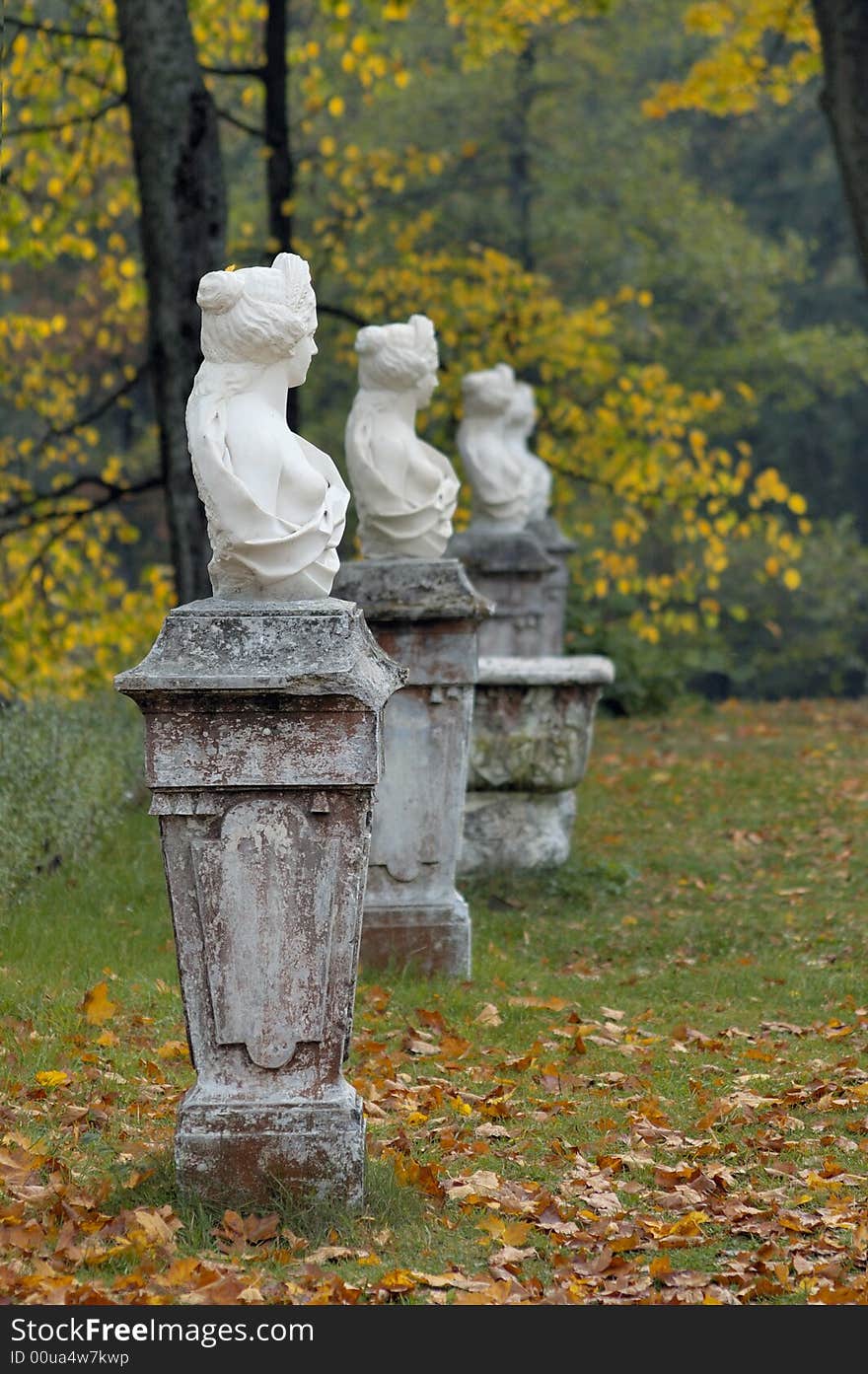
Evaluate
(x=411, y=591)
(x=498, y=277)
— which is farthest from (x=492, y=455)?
(x=411, y=591)

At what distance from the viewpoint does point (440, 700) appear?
23.9 feet

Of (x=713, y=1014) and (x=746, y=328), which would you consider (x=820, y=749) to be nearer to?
(x=713, y=1014)

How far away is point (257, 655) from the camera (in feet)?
14.3

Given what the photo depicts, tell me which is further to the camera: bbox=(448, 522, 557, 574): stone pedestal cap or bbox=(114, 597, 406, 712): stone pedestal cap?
bbox=(448, 522, 557, 574): stone pedestal cap

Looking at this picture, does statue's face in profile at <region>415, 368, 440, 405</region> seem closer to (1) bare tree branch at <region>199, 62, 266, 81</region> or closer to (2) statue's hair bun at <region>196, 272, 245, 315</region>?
(2) statue's hair bun at <region>196, 272, 245, 315</region>

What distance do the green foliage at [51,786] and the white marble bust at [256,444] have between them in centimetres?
303

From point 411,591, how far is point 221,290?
274cm

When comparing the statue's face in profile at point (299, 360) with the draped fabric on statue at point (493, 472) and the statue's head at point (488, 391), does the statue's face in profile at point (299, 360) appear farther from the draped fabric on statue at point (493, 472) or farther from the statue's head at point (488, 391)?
the draped fabric on statue at point (493, 472)

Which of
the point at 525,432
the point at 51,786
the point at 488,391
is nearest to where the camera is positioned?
the point at 51,786

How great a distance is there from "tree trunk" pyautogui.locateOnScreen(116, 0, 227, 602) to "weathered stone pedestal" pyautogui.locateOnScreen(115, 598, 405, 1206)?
5.59 metres

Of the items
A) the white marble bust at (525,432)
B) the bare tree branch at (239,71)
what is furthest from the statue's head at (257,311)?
the white marble bust at (525,432)

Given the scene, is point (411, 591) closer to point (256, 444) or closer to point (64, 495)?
point (256, 444)

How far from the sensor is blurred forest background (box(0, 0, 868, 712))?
38.2ft

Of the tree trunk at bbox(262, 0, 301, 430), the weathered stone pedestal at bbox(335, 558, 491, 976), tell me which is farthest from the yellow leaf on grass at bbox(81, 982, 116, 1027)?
the tree trunk at bbox(262, 0, 301, 430)
